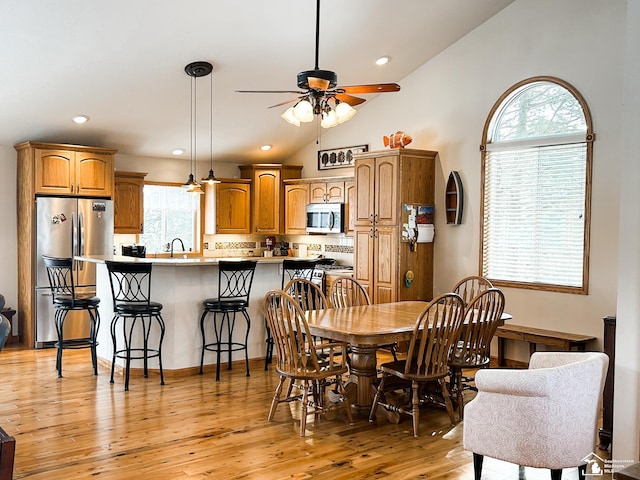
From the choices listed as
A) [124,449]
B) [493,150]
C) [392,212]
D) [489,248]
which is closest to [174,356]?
[124,449]

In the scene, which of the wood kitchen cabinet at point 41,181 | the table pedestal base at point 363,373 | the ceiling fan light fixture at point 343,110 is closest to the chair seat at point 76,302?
the wood kitchen cabinet at point 41,181

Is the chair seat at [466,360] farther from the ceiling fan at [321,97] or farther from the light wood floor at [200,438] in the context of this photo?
the ceiling fan at [321,97]

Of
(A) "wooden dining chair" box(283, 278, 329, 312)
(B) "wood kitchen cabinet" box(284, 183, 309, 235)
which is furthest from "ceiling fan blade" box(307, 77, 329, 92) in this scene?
(B) "wood kitchen cabinet" box(284, 183, 309, 235)

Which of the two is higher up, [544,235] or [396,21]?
[396,21]

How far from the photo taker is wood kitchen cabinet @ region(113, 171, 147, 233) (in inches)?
311

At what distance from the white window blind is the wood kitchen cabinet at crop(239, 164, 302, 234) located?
3368mm

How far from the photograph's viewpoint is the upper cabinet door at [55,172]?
7020 millimetres

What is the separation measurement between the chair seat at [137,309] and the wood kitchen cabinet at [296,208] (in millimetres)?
3472

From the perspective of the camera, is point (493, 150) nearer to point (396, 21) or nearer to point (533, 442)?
point (396, 21)

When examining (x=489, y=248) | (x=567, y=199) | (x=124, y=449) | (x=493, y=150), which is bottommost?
(x=124, y=449)

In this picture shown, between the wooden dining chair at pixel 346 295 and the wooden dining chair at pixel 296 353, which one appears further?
the wooden dining chair at pixel 346 295

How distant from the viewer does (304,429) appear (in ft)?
13.9

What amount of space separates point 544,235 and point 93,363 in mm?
4479

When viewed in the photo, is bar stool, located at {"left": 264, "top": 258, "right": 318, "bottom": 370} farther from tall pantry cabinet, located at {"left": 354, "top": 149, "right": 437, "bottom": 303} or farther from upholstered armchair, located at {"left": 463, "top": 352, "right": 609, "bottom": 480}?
upholstered armchair, located at {"left": 463, "top": 352, "right": 609, "bottom": 480}
